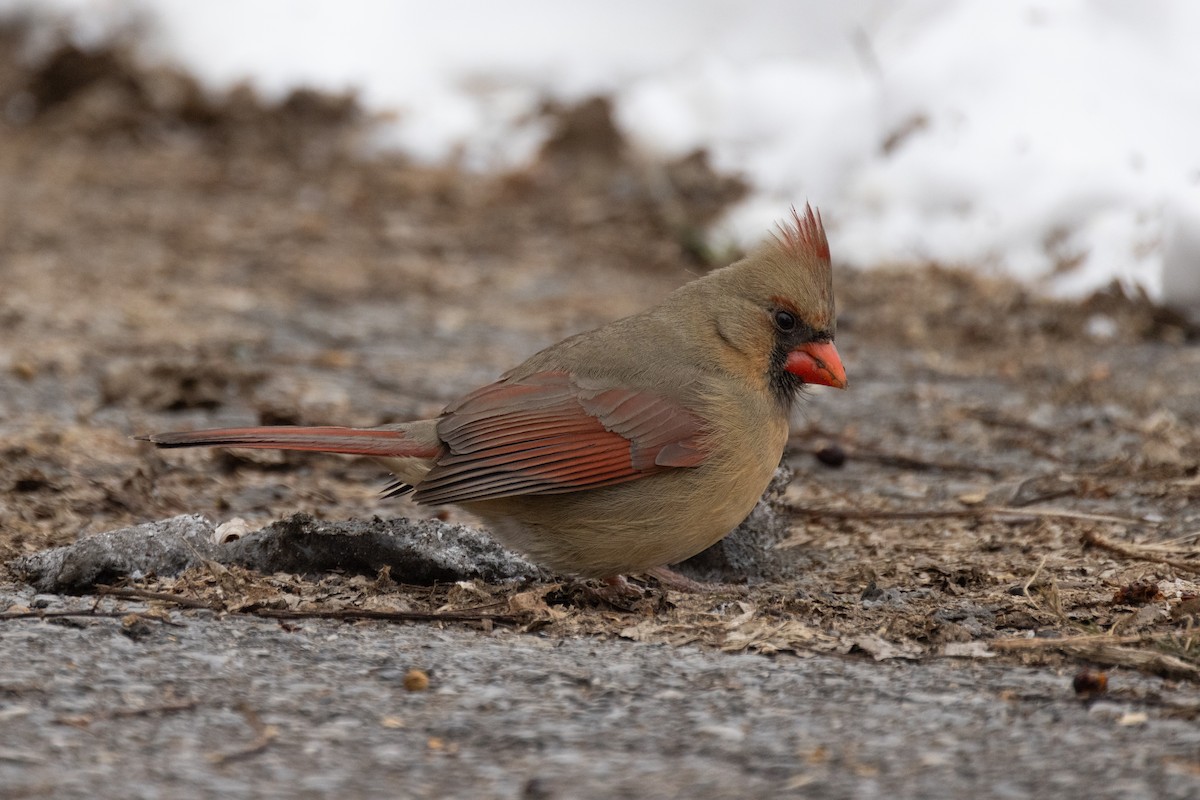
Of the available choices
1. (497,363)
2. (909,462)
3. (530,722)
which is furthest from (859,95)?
(530,722)

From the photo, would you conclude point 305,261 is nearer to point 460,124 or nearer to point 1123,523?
point 460,124

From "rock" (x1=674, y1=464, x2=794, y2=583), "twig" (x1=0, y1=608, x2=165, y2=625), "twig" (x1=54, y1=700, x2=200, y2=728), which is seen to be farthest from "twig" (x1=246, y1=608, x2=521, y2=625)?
"rock" (x1=674, y1=464, x2=794, y2=583)

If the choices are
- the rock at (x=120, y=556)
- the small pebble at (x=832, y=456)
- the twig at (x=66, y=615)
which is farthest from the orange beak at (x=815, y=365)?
the twig at (x=66, y=615)

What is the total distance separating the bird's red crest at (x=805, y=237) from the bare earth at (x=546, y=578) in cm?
80

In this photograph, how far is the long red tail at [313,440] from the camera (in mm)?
3602

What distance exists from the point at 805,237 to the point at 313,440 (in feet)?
4.37

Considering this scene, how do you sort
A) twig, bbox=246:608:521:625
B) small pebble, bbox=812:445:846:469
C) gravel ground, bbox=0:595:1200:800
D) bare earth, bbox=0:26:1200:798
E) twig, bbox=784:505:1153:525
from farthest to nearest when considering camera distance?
small pebble, bbox=812:445:846:469, twig, bbox=784:505:1153:525, twig, bbox=246:608:521:625, bare earth, bbox=0:26:1200:798, gravel ground, bbox=0:595:1200:800

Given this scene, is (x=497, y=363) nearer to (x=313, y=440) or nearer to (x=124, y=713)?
(x=313, y=440)

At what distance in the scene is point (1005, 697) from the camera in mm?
2713

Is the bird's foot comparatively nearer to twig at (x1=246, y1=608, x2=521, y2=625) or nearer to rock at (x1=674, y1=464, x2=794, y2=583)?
rock at (x1=674, y1=464, x2=794, y2=583)

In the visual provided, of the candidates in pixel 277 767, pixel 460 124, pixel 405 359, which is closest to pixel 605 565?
pixel 277 767

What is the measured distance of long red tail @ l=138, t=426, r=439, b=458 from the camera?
360 centimetres

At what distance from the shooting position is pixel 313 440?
12.0 ft

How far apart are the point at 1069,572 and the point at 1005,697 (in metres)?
1.17
